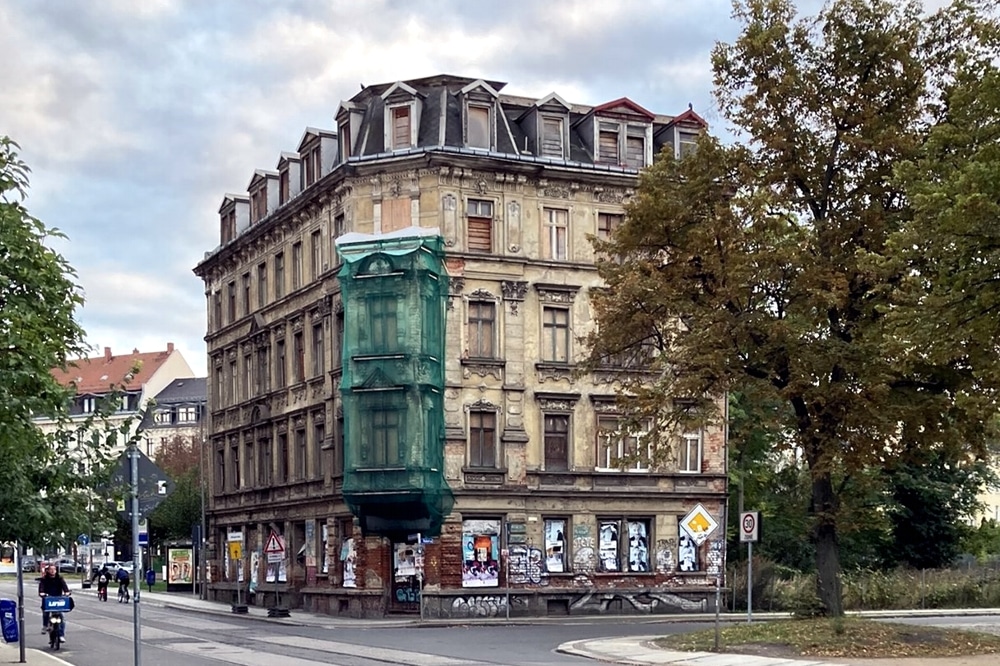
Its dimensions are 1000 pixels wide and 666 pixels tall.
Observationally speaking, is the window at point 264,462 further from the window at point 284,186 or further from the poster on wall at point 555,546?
the poster on wall at point 555,546

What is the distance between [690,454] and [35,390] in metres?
32.1

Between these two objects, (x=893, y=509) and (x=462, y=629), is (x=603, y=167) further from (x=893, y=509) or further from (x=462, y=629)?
(x=893, y=509)

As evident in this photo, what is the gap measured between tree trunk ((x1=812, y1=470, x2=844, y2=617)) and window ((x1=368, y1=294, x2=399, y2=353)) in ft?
55.7

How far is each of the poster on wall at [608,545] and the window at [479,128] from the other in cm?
1281

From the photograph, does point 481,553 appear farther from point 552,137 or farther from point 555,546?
point 552,137

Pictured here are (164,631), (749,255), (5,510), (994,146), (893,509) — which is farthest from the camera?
(893,509)

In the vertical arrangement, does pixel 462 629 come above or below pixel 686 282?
below

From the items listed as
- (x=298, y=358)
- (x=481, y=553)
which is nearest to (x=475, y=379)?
(x=481, y=553)

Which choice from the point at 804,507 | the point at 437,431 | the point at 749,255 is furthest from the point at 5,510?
the point at 804,507

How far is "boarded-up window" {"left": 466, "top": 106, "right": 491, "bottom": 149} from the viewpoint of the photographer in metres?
45.3

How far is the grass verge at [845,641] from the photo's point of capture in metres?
25.9

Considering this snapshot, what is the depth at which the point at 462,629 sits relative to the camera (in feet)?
123

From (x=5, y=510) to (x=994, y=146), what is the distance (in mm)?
16276

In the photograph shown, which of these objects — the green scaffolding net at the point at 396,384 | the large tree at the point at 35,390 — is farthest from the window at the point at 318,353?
the large tree at the point at 35,390
